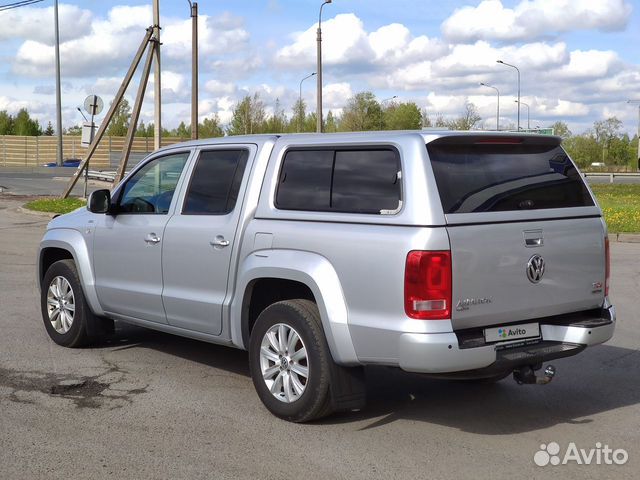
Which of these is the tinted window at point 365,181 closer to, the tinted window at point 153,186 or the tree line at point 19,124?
the tinted window at point 153,186

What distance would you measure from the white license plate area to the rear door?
48 millimetres

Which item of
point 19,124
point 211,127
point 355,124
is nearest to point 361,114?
point 355,124

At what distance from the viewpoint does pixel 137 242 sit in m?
6.73

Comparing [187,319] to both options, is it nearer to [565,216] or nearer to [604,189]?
[565,216]

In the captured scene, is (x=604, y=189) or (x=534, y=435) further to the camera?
(x=604, y=189)

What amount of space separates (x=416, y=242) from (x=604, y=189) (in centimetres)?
3266

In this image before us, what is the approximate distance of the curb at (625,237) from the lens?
17.1 meters

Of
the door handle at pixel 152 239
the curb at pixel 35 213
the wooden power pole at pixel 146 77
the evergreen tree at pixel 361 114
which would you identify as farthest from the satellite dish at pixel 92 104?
the evergreen tree at pixel 361 114

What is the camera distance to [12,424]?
5391 mm

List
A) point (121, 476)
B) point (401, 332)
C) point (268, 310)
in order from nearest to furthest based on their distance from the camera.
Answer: point (121, 476) → point (401, 332) → point (268, 310)

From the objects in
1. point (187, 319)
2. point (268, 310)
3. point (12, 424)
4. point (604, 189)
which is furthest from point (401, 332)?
point (604, 189)

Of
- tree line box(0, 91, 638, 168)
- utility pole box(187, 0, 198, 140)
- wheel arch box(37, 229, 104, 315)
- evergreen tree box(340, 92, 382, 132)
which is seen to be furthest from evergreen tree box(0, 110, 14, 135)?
wheel arch box(37, 229, 104, 315)

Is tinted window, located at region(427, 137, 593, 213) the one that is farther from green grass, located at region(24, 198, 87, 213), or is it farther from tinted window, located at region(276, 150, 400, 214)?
green grass, located at region(24, 198, 87, 213)

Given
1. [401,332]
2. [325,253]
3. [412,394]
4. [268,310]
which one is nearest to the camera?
[401,332]
